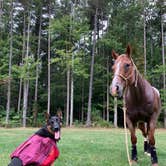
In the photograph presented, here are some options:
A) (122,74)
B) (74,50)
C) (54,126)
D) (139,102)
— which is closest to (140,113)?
(139,102)

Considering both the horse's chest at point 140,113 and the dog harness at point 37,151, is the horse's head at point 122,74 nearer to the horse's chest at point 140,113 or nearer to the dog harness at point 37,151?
the horse's chest at point 140,113

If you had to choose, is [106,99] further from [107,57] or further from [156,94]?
[156,94]

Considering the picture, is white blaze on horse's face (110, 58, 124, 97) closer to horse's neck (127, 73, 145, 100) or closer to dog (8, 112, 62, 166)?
horse's neck (127, 73, 145, 100)

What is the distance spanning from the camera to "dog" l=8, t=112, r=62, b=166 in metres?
5.25

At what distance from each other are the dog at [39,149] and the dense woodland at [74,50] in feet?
97.7

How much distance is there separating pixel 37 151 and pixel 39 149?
7cm

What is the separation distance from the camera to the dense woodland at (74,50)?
122 feet

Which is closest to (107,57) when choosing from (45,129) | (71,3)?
(71,3)

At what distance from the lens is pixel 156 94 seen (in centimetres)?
853

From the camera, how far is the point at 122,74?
6.92 m

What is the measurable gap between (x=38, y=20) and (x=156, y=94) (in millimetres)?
35512

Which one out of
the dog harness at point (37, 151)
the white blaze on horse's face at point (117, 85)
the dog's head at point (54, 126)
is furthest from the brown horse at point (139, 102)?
the dog harness at point (37, 151)

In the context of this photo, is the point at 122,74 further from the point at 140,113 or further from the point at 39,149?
the point at 39,149

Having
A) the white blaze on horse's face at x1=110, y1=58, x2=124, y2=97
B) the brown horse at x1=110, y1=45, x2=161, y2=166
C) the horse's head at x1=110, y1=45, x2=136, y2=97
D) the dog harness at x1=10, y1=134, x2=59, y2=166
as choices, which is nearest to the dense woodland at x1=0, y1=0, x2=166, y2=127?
the brown horse at x1=110, y1=45, x2=161, y2=166
